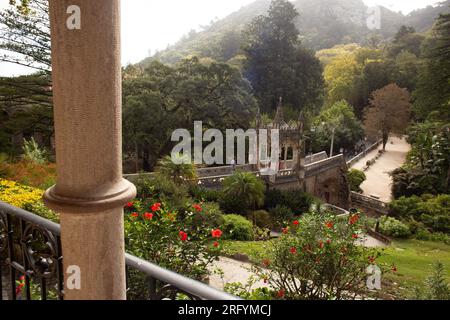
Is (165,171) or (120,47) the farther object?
(165,171)

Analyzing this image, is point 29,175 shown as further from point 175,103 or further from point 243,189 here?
point 175,103

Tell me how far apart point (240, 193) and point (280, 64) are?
2286 centimetres

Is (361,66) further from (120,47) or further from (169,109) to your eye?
(120,47)

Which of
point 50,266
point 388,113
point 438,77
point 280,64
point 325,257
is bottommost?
point 325,257

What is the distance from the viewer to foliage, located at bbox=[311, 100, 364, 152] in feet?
122

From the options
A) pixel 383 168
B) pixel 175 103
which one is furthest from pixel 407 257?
pixel 383 168

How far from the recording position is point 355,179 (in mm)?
30297

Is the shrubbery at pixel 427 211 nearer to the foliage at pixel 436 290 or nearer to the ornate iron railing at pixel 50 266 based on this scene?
the foliage at pixel 436 290

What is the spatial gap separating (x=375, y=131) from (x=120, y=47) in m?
43.7

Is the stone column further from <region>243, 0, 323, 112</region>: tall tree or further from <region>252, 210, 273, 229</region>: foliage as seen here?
<region>243, 0, 323, 112</region>: tall tree

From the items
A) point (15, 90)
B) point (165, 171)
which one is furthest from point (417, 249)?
point (15, 90)

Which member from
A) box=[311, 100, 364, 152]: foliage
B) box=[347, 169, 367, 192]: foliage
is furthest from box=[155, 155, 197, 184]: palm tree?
box=[311, 100, 364, 152]: foliage

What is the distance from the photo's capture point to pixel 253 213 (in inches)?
747

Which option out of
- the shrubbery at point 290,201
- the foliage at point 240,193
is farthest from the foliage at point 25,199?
the shrubbery at point 290,201
